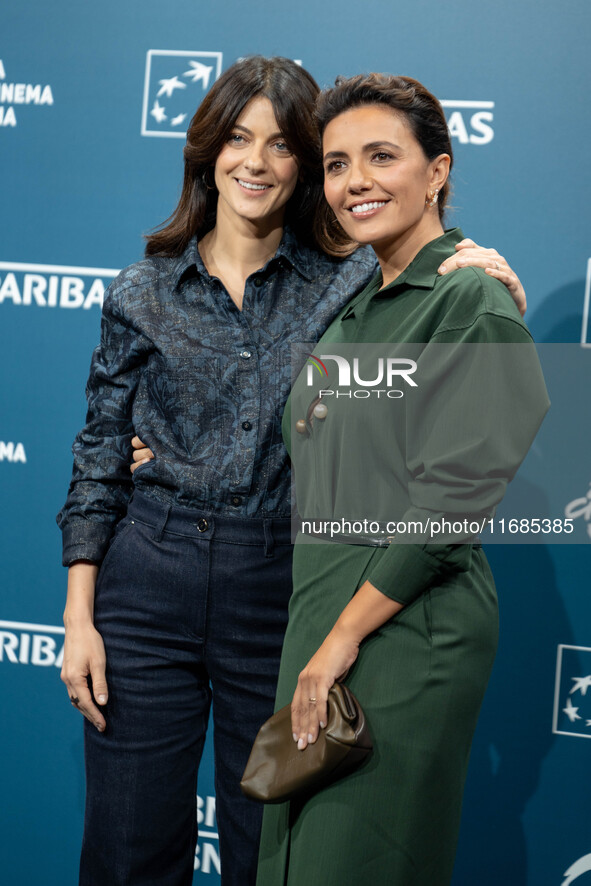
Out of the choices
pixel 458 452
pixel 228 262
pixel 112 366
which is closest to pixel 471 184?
pixel 228 262

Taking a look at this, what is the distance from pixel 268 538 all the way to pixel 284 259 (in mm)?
463

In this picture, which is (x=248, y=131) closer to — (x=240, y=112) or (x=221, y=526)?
(x=240, y=112)

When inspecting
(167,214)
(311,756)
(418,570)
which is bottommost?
(311,756)

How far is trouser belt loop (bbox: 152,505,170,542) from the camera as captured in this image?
4.98 feet

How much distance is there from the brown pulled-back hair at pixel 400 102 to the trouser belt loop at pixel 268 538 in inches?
22.6

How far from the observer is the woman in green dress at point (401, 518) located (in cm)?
118

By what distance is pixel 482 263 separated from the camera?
4.16ft

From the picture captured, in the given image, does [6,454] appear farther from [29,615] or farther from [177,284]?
[177,284]

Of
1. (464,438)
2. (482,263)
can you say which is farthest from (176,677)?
(482,263)

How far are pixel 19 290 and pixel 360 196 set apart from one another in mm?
1157

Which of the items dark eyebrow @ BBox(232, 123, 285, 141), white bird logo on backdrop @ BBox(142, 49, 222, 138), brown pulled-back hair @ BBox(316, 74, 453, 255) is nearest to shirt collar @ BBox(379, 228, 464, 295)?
brown pulled-back hair @ BBox(316, 74, 453, 255)

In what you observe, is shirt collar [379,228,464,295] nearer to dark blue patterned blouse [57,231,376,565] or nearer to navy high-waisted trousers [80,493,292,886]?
dark blue patterned blouse [57,231,376,565]

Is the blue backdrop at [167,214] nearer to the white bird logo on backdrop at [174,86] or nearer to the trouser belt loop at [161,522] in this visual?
the white bird logo on backdrop at [174,86]

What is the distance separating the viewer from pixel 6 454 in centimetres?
228
